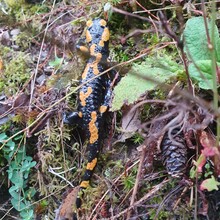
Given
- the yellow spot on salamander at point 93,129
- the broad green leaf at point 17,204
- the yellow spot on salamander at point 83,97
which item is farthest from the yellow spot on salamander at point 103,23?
the broad green leaf at point 17,204

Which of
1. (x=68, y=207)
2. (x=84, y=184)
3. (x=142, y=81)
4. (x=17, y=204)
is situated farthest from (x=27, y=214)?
(x=142, y=81)

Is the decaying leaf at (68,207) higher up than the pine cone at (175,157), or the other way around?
the pine cone at (175,157)

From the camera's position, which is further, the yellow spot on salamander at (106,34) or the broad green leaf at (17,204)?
the yellow spot on salamander at (106,34)

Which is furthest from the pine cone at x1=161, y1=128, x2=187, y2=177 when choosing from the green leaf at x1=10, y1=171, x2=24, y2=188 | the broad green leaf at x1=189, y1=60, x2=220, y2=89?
the green leaf at x1=10, y1=171, x2=24, y2=188

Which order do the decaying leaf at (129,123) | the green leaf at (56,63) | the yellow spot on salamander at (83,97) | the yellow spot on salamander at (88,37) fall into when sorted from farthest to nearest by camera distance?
the yellow spot on salamander at (88,37) < the green leaf at (56,63) < the yellow spot on salamander at (83,97) < the decaying leaf at (129,123)

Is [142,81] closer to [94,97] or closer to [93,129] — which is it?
[93,129]

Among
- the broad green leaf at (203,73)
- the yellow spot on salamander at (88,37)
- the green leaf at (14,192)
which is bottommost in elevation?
the green leaf at (14,192)

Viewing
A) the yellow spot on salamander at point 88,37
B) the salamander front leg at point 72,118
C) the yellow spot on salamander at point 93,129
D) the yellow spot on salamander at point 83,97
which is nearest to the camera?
the yellow spot on salamander at point 93,129

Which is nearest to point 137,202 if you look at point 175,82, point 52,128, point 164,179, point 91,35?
point 164,179

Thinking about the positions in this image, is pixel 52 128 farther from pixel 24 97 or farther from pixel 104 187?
pixel 104 187

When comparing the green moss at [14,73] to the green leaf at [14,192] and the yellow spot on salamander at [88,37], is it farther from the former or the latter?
the green leaf at [14,192]
